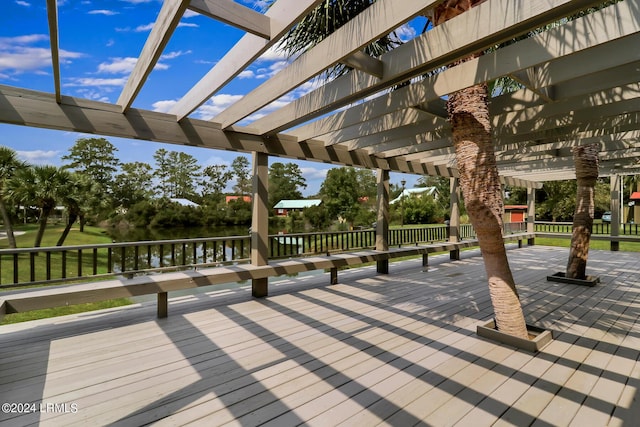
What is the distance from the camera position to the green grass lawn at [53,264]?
4196 millimetres

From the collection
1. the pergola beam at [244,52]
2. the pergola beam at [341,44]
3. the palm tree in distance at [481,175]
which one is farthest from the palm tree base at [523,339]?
the pergola beam at [244,52]

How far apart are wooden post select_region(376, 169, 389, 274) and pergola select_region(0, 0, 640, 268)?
1056mm

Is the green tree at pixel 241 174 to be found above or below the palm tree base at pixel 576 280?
above

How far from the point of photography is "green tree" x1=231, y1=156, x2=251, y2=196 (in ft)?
115

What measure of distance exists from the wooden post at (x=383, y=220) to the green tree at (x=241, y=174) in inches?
1187

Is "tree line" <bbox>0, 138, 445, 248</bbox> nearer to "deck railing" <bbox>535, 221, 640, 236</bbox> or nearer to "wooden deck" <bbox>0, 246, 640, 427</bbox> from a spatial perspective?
"deck railing" <bbox>535, 221, 640, 236</bbox>

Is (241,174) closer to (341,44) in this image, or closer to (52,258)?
(52,258)

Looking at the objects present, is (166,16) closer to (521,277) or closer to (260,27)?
(260,27)

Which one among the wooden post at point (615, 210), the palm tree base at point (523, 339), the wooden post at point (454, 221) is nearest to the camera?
the palm tree base at point (523, 339)

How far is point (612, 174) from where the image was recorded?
893 cm

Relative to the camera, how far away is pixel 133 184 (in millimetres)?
26438

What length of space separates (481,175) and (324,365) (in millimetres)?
2115

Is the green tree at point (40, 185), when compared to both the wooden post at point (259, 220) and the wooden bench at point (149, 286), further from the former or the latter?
the wooden post at point (259, 220)

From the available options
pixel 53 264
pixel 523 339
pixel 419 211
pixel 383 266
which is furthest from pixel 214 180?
pixel 523 339
